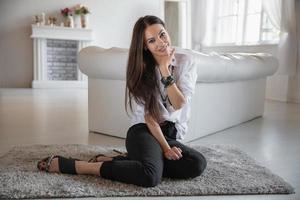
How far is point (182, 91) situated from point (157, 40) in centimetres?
26

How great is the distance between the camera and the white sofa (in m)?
2.23

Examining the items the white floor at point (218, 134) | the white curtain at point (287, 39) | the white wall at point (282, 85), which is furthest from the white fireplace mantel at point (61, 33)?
the white curtain at point (287, 39)

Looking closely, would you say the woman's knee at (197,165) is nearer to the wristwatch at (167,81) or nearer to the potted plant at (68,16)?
the wristwatch at (167,81)

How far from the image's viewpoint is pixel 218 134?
2.52 m

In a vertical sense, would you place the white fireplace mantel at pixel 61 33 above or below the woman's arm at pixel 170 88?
above

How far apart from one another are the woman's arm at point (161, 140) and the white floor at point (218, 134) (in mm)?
230

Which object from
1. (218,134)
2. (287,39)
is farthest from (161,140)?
(287,39)

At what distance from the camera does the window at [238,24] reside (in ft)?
16.5

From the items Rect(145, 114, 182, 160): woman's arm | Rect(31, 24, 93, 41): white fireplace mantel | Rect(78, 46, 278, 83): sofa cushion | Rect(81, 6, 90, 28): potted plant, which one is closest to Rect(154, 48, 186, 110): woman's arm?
Rect(145, 114, 182, 160): woman's arm

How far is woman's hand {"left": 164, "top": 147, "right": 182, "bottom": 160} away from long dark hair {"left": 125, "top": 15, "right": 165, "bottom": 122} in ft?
0.54

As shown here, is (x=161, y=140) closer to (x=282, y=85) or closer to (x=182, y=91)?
(x=182, y=91)

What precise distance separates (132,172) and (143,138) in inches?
7.1

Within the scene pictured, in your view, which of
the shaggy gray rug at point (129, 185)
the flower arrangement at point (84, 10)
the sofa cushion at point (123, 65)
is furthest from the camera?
the flower arrangement at point (84, 10)

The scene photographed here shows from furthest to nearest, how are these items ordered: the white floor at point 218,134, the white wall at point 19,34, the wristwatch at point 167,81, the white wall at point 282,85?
the white wall at point 19,34
the white wall at point 282,85
the white floor at point 218,134
the wristwatch at point 167,81
